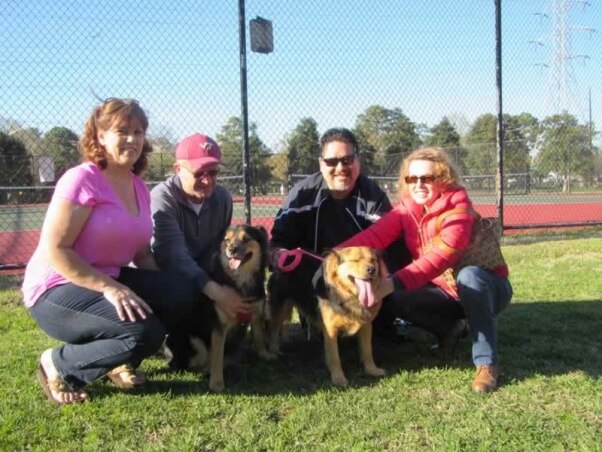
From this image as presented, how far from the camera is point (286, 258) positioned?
13.1 feet

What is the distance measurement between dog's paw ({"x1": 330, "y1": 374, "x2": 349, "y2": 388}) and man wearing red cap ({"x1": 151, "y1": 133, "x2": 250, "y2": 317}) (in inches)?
28.2

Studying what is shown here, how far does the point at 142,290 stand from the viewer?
132 inches

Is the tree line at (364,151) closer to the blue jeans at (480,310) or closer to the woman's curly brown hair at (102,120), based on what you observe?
the woman's curly brown hair at (102,120)

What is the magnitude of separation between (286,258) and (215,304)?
2.22 feet

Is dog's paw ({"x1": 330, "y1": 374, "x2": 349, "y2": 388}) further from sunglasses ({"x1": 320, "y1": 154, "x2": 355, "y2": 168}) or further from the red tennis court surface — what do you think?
the red tennis court surface

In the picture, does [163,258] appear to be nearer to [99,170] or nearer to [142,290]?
[142,290]

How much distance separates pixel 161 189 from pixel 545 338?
3.01 meters

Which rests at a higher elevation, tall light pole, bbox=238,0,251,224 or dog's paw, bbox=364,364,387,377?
tall light pole, bbox=238,0,251,224

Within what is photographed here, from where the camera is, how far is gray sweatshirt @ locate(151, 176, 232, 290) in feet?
11.7

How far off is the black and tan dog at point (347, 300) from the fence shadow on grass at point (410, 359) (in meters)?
0.12

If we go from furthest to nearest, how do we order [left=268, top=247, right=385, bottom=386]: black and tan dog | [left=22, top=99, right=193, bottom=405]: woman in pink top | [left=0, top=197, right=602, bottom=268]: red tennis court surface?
[left=0, top=197, right=602, bottom=268]: red tennis court surface < [left=268, top=247, right=385, bottom=386]: black and tan dog < [left=22, top=99, right=193, bottom=405]: woman in pink top

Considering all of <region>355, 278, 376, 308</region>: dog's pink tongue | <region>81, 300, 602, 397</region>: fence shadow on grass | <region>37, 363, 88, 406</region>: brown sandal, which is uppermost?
<region>355, 278, 376, 308</region>: dog's pink tongue

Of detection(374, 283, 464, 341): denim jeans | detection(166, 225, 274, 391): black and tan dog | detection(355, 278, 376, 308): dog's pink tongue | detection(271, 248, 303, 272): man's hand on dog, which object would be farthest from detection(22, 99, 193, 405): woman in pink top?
detection(374, 283, 464, 341): denim jeans

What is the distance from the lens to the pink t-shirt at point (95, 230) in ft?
9.68
